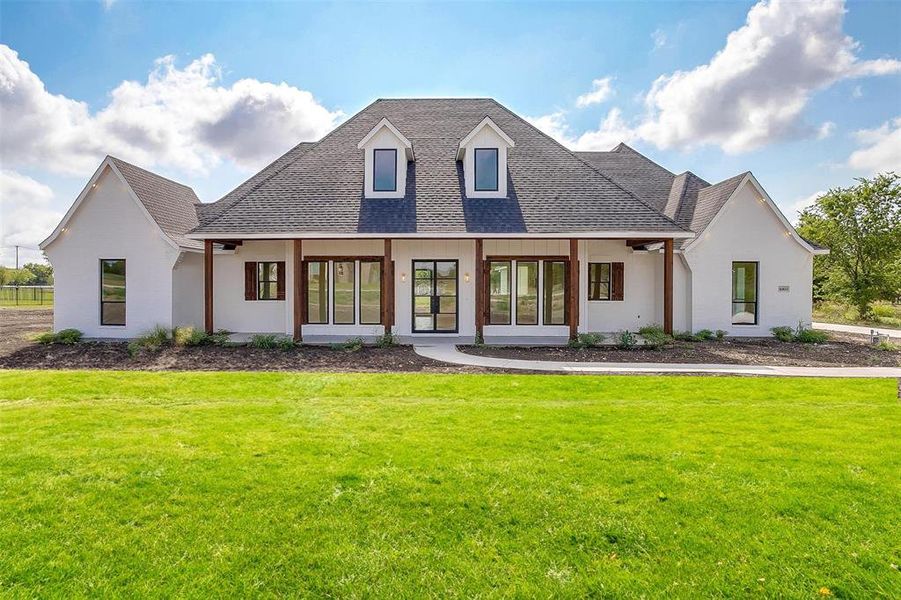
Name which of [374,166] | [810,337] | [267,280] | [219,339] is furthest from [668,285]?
[219,339]

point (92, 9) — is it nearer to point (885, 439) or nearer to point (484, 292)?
point (484, 292)

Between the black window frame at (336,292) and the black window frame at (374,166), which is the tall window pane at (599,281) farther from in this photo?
the black window frame at (336,292)

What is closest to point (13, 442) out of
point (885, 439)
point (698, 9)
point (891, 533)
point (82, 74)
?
point (891, 533)

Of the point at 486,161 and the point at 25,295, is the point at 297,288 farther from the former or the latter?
the point at 25,295

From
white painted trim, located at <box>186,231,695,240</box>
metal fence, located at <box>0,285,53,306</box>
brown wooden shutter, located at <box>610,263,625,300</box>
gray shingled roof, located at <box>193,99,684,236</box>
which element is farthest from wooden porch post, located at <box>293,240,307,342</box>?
metal fence, located at <box>0,285,53,306</box>

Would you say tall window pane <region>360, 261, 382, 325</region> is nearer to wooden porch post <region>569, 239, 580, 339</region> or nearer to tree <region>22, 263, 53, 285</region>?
wooden porch post <region>569, 239, 580, 339</region>

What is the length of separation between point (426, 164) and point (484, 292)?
522 centimetres

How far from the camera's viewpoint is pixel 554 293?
15773mm

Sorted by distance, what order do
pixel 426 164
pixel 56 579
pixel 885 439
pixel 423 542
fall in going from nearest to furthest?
pixel 56 579 → pixel 423 542 → pixel 885 439 → pixel 426 164

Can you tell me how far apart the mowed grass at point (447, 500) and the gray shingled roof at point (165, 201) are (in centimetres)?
995

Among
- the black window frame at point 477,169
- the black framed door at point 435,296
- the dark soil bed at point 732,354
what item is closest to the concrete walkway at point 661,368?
the dark soil bed at point 732,354

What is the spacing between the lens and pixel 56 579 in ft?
10.0

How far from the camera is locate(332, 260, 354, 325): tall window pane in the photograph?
51.7 feet

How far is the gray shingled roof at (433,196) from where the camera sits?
14.2 m
